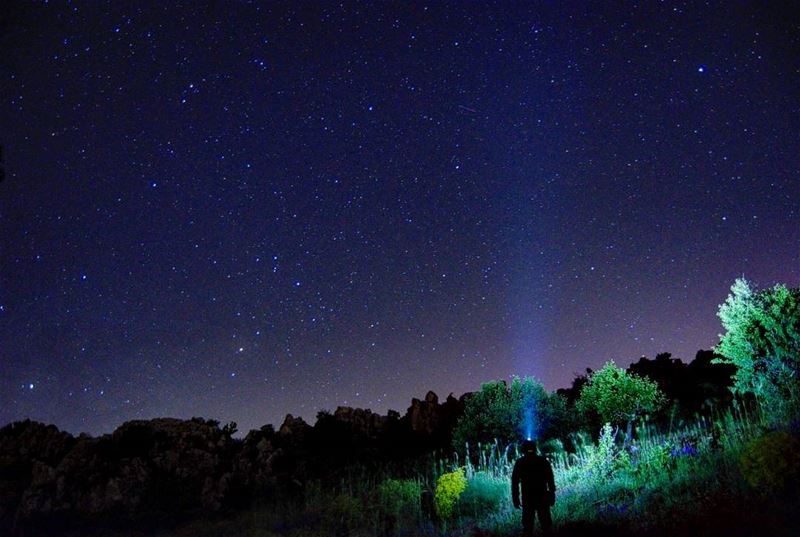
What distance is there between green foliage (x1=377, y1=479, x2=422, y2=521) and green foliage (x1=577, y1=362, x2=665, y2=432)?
786 cm

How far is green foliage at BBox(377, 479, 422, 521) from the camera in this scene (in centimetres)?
1212

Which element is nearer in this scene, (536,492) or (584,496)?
(536,492)

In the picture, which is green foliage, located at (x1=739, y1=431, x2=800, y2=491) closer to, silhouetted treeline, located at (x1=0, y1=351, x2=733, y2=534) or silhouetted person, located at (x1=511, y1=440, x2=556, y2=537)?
silhouetted person, located at (x1=511, y1=440, x2=556, y2=537)

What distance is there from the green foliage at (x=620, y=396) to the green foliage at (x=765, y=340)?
504 centimetres

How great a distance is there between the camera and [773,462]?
7285 mm

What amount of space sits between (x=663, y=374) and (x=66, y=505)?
2308 cm

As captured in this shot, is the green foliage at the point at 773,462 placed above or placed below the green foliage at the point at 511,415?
below

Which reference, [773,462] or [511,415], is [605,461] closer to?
[773,462]

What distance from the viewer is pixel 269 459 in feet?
67.1

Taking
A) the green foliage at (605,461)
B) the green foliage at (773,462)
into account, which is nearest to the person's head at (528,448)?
Result: the green foliage at (773,462)

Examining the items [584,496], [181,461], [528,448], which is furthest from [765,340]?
[181,461]

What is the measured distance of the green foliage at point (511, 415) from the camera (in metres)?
19.5

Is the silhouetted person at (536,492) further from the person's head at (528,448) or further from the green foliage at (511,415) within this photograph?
the green foliage at (511,415)

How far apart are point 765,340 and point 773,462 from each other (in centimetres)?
625
